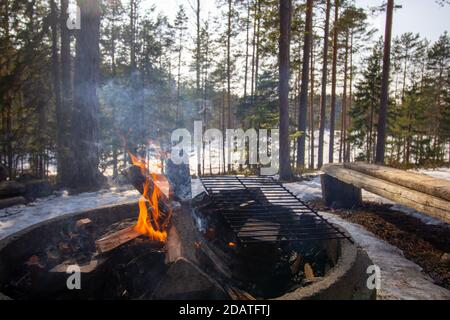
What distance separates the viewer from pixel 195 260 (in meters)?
3.07

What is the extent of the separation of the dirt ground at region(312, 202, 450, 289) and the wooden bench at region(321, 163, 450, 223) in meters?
0.41

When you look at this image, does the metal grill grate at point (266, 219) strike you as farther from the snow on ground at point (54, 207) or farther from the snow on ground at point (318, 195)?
the snow on ground at point (318, 195)

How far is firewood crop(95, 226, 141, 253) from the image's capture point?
305 cm

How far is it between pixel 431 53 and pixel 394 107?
8496 millimetres

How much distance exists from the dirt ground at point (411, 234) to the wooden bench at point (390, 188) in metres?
0.41

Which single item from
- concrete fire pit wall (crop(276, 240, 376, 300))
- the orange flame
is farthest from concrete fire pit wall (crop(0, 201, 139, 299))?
concrete fire pit wall (crop(276, 240, 376, 300))

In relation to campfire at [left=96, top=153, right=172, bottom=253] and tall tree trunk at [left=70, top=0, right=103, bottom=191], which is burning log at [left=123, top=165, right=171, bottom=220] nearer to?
campfire at [left=96, top=153, right=172, bottom=253]

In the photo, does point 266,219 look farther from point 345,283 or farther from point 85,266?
point 85,266

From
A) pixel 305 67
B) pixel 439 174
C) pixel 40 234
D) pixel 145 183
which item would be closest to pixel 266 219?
pixel 145 183

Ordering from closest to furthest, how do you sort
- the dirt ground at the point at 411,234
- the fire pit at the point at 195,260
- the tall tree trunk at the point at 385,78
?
the fire pit at the point at 195,260
the dirt ground at the point at 411,234
the tall tree trunk at the point at 385,78

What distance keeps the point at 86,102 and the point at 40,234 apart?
6056 millimetres

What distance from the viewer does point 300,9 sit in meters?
14.0

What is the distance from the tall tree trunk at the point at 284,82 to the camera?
1091 cm

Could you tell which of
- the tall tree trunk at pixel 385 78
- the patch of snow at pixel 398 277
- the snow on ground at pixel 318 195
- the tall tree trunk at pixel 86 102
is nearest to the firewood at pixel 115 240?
the patch of snow at pixel 398 277
